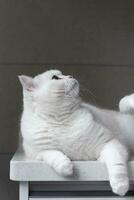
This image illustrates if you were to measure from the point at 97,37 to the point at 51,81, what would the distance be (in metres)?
0.66

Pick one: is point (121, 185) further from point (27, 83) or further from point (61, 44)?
point (61, 44)

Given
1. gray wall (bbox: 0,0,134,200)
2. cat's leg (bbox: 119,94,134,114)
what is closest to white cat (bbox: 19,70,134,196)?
cat's leg (bbox: 119,94,134,114)

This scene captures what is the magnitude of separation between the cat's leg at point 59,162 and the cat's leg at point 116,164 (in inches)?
3.2

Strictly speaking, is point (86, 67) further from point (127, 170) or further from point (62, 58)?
point (127, 170)

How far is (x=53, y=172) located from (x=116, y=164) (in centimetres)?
13

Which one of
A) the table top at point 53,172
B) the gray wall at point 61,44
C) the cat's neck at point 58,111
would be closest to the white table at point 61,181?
the table top at point 53,172

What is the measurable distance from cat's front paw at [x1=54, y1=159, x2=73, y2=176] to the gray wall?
2.37 ft

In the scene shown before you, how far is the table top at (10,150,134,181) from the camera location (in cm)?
89

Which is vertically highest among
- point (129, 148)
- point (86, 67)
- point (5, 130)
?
point (86, 67)

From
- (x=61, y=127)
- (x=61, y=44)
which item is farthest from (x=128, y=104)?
(x=61, y=44)

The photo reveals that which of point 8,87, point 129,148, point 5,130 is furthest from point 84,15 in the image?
point 129,148

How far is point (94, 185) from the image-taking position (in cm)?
93

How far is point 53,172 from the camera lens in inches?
35.1

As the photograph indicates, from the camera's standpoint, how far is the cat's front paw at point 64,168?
0.86 metres
